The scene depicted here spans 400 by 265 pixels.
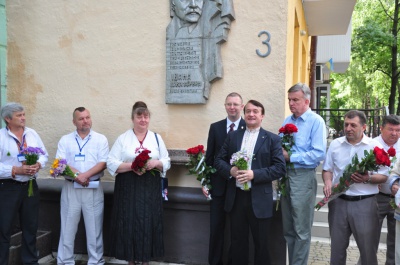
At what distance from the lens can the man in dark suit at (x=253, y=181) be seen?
4.03 m

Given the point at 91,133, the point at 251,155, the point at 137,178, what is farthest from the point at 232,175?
the point at 91,133

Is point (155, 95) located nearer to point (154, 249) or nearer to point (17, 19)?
point (154, 249)

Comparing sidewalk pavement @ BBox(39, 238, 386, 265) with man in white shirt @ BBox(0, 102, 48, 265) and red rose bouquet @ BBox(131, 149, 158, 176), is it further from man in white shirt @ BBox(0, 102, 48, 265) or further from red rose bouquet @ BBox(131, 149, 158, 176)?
red rose bouquet @ BBox(131, 149, 158, 176)

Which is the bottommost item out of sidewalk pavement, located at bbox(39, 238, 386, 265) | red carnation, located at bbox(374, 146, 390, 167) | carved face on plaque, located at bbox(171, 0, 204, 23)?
sidewalk pavement, located at bbox(39, 238, 386, 265)

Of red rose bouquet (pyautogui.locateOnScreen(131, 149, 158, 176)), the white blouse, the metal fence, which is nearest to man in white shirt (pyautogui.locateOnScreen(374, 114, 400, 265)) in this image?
the white blouse

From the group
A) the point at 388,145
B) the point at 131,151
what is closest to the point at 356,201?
Answer: the point at 388,145

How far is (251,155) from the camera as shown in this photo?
406 centimetres

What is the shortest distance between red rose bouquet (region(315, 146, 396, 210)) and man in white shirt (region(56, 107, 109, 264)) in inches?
101

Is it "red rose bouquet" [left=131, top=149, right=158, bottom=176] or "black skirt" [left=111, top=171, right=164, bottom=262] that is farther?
"black skirt" [left=111, top=171, right=164, bottom=262]

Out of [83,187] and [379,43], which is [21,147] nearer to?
[83,187]

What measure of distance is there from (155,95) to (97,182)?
4.28ft

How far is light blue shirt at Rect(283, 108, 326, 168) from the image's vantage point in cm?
415

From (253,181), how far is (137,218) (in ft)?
4.62

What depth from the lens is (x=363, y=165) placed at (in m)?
3.70
